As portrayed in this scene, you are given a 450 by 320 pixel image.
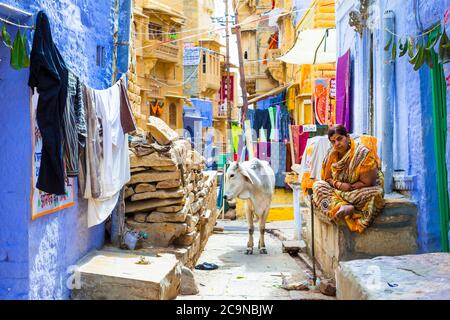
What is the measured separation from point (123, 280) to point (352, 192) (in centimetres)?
303

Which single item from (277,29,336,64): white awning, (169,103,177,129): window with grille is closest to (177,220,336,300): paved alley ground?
(277,29,336,64): white awning

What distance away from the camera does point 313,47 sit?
1416cm

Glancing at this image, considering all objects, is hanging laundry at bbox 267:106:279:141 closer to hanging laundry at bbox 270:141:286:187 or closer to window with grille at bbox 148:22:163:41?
hanging laundry at bbox 270:141:286:187

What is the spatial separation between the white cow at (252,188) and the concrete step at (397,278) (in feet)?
20.3

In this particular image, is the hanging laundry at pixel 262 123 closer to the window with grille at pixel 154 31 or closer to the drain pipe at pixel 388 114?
the window with grille at pixel 154 31

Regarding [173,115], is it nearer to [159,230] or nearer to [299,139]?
[299,139]

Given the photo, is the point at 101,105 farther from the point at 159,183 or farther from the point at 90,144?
the point at 159,183

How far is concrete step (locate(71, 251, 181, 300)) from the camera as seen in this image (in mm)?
5727

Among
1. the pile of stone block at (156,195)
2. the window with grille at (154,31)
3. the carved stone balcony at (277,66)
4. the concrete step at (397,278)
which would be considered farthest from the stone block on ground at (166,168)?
the window with grille at (154,31)

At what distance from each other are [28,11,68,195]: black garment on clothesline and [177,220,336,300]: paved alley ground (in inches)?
105

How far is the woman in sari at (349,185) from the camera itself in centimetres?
707

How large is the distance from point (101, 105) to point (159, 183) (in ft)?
6.39

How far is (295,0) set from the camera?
992 inches

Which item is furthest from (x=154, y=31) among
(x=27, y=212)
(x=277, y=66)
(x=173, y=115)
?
(x=27, y=212)
